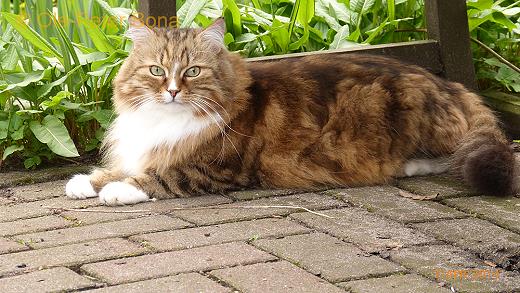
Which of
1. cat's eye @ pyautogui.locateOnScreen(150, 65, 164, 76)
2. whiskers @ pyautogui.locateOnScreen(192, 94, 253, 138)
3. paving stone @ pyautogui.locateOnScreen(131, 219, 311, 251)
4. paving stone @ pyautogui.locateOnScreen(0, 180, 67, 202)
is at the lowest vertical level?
paving stone @ pyautogui.locateOnScreen(131, 219, 311, 251)

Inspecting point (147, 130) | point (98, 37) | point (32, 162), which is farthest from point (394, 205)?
point (98, 37)

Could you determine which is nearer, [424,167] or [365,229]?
[365,229]

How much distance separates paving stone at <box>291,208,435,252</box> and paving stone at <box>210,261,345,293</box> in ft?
1.29

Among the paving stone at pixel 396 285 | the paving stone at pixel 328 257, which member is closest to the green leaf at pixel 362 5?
the paving stone at pixel 328 257

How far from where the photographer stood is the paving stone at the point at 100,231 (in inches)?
141

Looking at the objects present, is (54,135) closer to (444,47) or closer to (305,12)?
(305,12)

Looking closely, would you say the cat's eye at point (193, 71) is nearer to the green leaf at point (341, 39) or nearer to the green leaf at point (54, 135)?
the green leaf at point (54, 135)

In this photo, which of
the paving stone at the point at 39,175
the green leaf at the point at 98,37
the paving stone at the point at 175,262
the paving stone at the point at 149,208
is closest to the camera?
the paving stone at the point at 175,262

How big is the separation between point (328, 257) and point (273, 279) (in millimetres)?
320

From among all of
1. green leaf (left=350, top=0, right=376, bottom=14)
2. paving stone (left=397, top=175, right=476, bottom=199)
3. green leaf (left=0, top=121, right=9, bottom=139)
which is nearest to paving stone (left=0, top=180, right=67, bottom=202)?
green leaf (left=0, top=121, right=9, bottom=139)

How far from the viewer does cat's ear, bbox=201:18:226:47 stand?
443 cm

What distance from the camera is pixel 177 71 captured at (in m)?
4.34

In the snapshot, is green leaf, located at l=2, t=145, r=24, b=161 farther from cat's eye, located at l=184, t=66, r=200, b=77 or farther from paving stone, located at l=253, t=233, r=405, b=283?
paving stone, located at l=253, t=233, r=405, b=283

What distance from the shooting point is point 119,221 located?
12.7 ft
